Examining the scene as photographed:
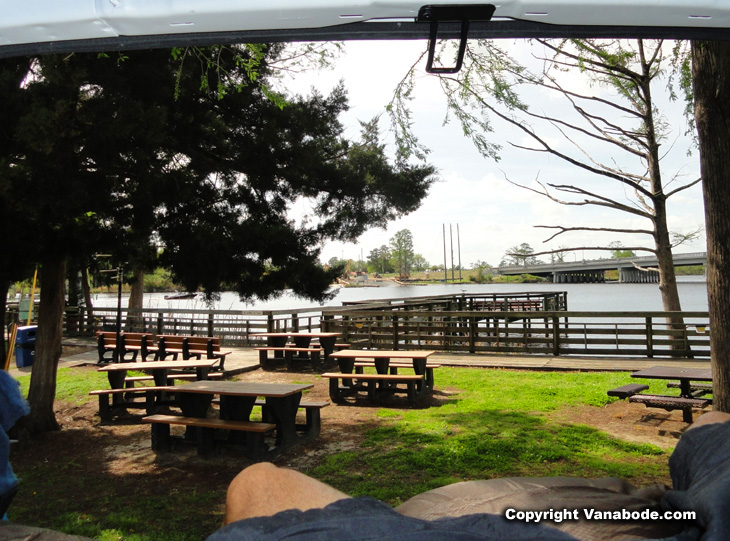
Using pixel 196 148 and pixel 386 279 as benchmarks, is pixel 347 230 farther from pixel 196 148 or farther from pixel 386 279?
pixel 386 279

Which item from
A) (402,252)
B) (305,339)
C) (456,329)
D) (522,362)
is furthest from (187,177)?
(402,252)

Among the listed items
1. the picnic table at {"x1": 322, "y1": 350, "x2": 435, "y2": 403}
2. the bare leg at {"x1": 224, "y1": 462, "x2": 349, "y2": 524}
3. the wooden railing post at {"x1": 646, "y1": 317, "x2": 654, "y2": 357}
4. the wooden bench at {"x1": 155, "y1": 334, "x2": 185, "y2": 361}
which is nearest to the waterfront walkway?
the wooden railing post at {"x1": 646, "y1": 317, "x2": 654, "y2": 357}

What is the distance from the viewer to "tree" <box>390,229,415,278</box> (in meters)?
68.9

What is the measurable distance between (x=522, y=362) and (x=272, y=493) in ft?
37.8

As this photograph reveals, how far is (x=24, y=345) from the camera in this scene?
13180 millimetres

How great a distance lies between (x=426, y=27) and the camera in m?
1.95

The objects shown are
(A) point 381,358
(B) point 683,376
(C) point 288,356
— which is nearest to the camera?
(B) point 683,376

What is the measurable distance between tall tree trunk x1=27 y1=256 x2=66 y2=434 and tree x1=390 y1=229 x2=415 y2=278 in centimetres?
5978

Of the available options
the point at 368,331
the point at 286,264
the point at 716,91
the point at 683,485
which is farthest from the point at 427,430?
the point at 368,331

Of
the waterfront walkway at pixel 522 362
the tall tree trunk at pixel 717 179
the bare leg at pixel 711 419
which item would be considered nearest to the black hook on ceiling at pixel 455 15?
the bare leg at pixel 711 419

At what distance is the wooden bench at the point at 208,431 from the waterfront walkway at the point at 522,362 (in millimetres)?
4860

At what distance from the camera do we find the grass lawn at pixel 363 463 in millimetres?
4632

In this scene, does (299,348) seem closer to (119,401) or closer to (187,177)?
(119,401)

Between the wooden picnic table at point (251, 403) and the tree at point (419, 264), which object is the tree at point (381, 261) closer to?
the tree at point (419, 264)
